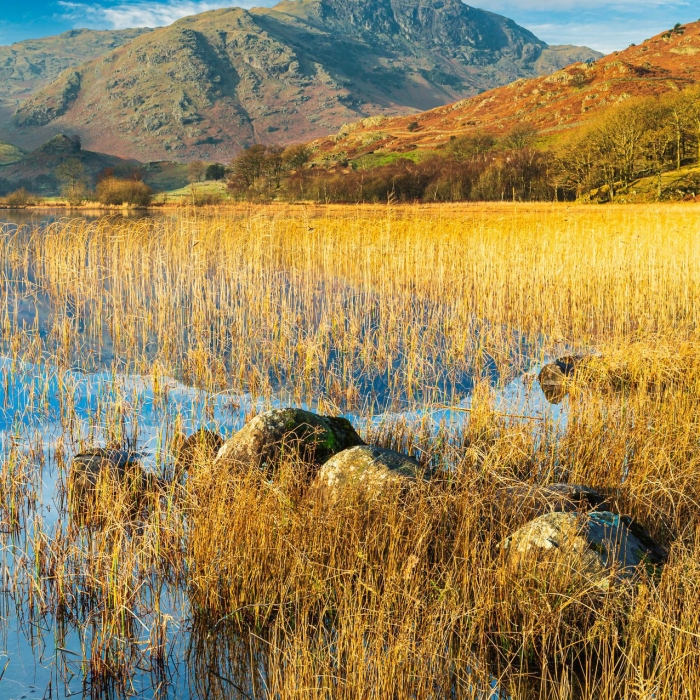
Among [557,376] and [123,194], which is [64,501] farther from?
[123,194]

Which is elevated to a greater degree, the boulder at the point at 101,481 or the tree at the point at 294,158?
the tree at the point at 294,158

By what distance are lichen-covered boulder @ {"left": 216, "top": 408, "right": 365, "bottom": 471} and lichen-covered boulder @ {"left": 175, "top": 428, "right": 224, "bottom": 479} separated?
166 mm

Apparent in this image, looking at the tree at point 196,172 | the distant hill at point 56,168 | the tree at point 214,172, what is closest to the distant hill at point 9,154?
the distant hill at point 56,168

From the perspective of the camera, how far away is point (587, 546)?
3.49m

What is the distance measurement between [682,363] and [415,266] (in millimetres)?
8324

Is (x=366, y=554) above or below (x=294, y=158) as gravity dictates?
below

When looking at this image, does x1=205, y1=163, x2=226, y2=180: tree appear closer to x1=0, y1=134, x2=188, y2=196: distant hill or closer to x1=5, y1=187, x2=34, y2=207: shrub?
x1=0, y1=134, x2=188, y2=196: distant hill

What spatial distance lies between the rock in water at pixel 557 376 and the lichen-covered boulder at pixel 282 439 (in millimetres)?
3258

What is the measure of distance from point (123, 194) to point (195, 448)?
167ft

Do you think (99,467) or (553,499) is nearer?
(553,499)

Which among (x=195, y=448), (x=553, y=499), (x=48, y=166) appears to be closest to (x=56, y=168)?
(x=48, y=166)

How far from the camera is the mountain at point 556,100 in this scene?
81250 mm

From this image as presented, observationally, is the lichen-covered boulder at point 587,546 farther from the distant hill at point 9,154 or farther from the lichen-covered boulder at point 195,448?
the distant hill at point 9,154

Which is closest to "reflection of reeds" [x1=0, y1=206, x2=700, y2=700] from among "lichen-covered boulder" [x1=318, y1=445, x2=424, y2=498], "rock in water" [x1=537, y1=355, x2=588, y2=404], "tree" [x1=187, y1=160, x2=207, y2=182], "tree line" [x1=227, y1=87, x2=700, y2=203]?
"lichen-covered boulder" [x1=318, y1=445, x2=424, y2=498]
